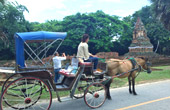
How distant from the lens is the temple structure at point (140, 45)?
26.0 metres

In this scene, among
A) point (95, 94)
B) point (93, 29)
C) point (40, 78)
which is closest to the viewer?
point (40, 78)

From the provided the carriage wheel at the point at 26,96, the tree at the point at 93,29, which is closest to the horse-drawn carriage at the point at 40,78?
the carriage wheel at the point at 26,96

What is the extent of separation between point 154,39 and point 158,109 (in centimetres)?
3224

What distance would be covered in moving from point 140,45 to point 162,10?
12846 mm

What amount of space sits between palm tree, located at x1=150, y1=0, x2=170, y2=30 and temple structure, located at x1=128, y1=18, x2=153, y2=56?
11.4 metres

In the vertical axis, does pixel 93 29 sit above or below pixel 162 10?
below

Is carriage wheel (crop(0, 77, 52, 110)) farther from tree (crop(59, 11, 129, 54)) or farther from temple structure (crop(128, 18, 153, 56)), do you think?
tree (crop(59, 11, 129, 54))

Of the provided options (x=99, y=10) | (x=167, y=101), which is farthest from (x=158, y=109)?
(x=99, y=10)

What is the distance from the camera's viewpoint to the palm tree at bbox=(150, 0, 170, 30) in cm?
1363

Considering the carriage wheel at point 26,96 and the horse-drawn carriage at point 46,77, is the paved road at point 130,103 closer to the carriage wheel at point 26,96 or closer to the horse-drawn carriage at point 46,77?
the horse-drawn carriage at point 46,77

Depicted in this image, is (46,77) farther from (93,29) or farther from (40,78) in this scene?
(93,29)

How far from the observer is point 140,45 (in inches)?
1049

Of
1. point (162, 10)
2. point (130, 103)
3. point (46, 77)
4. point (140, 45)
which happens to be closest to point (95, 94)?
point (130, 103)

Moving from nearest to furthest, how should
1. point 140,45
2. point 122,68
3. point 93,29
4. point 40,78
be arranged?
point 40,78 → point 122,68 → point 140,45 → point 93,29
